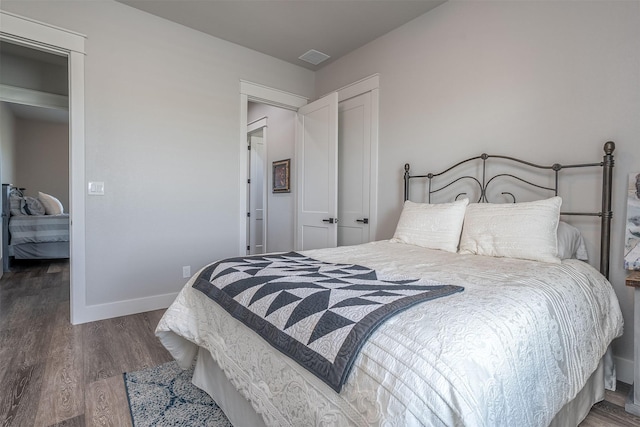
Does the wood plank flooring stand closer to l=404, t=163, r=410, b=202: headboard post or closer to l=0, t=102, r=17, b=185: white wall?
l=404, t=163, r=410, b=202: headboard post

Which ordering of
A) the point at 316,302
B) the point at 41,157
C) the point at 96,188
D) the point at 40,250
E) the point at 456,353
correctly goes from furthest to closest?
1. the point at 41,157
2. the point at 40,250
3. the point at 96,188
4. the point at 316,302
5. the point at 456,353

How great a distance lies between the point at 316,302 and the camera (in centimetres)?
102

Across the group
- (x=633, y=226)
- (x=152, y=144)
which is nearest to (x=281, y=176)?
(x=152, y=144)

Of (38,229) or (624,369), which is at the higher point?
(38,229)

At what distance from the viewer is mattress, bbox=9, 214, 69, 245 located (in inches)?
193

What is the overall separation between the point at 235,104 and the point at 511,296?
3244mm

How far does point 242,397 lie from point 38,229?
5545mm

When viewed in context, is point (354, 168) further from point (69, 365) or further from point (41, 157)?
point (41, 157)

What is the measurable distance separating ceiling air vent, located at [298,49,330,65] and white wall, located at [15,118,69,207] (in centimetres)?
661

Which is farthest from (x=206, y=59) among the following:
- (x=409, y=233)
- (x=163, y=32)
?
(x=409, y=233)

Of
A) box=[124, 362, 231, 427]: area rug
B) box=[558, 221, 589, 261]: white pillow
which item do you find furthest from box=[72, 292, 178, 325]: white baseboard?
box=[558, 221, 589, 261]: white pillow

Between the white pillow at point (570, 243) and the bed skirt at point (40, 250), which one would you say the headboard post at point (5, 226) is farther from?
the white pillow at point (570, 243)

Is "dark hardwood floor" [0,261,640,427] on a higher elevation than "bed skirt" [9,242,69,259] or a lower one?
lower

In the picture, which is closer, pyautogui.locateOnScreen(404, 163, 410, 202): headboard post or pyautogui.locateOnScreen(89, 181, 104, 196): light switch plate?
pyautogui.locateOnScreen(89, 181, 104, 196): light switch plate
